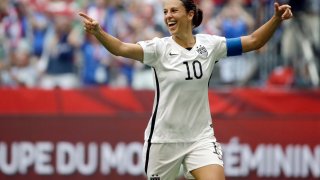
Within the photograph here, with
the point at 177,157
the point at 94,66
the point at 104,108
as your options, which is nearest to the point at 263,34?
the point at 177,157

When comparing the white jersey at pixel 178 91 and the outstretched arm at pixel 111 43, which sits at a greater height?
the outstretched arm at pixel 111 43

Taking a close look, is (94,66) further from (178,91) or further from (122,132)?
(178,91)

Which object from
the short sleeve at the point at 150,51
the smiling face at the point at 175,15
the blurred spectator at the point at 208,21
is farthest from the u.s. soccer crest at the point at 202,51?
the blurred spectator at the point at 208,21

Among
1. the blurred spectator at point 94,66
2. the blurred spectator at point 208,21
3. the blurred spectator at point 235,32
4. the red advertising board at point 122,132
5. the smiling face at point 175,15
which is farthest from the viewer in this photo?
the blurred spectator at point 208,21

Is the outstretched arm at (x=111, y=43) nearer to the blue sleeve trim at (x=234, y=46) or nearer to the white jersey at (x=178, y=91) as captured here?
the white jersey at (x=178, y=91)

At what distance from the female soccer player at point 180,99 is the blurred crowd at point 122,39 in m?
4.89

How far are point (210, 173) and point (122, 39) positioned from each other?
20.2ft

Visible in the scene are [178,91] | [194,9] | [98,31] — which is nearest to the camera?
[98,31]

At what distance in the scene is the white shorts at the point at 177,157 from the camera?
7926 millimetres

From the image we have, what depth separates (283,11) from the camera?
8055 mm

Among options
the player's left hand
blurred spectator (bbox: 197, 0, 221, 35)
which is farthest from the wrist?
blurred spectator (bbox: 197, 0, 221, 35)

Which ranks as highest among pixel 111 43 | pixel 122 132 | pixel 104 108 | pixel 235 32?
pixel 235 32

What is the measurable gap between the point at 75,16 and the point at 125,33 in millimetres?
813

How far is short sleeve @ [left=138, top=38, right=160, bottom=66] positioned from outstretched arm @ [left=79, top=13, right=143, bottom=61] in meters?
0.04
